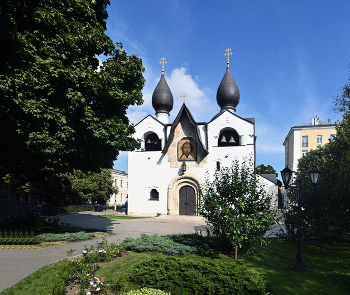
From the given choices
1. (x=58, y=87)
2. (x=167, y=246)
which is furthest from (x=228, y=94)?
(x=167, y=246)

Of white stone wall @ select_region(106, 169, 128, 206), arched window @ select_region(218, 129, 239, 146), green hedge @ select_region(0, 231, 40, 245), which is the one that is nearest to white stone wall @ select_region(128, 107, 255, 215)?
arched window @ select_region(218, 129, 239, 146)

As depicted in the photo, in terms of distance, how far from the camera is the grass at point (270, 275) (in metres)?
5.60

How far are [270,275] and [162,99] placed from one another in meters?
23.0

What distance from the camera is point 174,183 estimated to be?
22953 mm

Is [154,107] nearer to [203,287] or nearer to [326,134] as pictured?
[203,287]

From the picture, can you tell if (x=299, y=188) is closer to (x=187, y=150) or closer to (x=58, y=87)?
(x=58, y=87)

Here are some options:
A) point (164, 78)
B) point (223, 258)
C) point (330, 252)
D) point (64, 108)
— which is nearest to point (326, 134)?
point (164, 78)

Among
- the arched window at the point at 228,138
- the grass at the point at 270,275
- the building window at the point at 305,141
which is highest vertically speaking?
the building window at the point at 305,141

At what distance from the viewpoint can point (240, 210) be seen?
25.5 feet

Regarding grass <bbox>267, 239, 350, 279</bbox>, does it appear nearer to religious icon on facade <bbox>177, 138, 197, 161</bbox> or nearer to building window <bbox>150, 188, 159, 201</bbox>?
religious icon on facade <bbox>177, 138, 197, 161</bbox>

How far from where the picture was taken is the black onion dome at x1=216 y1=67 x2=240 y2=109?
26109mm

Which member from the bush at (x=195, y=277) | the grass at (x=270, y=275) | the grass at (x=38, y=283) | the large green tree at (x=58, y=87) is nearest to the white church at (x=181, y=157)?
the large green tree at (x=58, y=87)

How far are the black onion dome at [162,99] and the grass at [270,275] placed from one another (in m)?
20.6

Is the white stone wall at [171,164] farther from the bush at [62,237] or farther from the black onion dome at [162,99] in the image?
the bush at [62,237]
